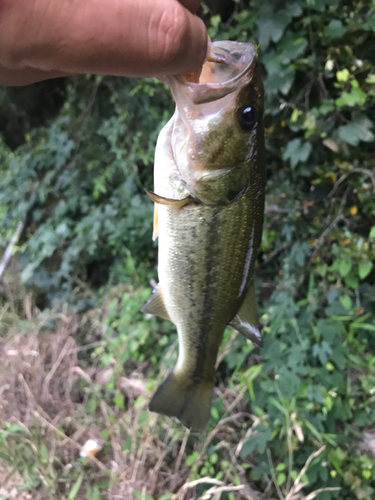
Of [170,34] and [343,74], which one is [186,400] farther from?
[343,74]

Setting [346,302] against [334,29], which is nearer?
[334,29]

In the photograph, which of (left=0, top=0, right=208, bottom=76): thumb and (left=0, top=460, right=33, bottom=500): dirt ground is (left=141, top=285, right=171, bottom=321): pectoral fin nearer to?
(left=0, top=0, right=208, bottom=76): thumb

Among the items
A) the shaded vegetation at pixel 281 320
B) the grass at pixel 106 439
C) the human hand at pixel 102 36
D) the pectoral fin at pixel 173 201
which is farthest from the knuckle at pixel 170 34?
the grass at pixel 106 439

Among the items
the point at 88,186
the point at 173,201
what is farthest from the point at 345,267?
the point at 88,186

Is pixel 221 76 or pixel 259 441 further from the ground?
pixel 221 76

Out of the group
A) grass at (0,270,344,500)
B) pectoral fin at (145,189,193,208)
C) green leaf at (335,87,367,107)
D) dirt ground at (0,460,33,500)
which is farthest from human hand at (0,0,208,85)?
dirt ground at (0,460,33,500)

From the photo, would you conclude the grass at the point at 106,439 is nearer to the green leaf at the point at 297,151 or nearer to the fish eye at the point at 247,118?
the green leaf at the point at 297,151
